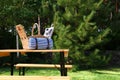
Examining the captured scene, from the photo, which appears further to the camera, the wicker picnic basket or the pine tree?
the pine tree

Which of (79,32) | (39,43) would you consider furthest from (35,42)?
(79,32)

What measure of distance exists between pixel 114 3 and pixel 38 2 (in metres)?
2.60

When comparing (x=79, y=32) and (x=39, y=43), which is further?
(x=79, y=32)

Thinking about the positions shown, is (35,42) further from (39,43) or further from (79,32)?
(79,32)

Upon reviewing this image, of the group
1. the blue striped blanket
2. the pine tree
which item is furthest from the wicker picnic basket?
the pine tree

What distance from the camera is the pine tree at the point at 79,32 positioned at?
29.1ft

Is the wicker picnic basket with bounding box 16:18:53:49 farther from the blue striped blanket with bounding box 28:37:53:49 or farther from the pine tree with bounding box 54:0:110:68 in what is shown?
the pine tree with bounding box 54:0:110:68

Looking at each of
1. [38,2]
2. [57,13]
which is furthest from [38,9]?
[57,13]

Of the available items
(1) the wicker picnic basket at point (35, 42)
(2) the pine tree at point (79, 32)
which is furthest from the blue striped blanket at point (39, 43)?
(2) the pine tree at point (79, 32)

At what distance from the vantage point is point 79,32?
8.87 metres

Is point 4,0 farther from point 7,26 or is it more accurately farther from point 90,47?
point 90,47

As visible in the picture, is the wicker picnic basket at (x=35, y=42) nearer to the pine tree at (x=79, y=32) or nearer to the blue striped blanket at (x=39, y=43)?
the blue striped blanket at (x=39, y=43)

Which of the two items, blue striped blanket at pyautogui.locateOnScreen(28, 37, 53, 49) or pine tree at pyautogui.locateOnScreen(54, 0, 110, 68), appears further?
pine tree at pyautogui.locateOnScreen(54, 0, 110, 68)

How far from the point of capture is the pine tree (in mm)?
8873
